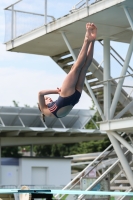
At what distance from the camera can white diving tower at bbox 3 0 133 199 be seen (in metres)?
18.4

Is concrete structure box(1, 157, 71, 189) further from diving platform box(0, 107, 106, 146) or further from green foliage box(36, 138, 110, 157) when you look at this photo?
green foliage box(36, 138, 110, 157)

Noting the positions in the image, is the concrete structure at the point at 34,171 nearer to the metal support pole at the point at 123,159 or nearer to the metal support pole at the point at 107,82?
the metal support pole at the point at 123,159

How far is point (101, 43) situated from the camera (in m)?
22.0

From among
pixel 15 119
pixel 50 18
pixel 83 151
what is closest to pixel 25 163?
pixel 15 119

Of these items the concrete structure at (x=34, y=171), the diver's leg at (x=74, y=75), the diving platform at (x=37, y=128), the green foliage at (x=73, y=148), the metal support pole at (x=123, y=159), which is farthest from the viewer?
the green foliage at (x=73, y=148)

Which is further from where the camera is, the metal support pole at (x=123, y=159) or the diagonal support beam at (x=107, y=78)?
the diagonal support beam at (x=107, y=78)

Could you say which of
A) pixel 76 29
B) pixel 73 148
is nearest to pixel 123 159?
pixel 76 29

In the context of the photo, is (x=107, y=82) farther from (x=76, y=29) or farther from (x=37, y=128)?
(x=37, y=128)

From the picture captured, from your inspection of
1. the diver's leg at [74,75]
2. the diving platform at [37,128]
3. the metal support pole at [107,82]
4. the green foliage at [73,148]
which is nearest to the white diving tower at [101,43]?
the metal support pole at [107,82]

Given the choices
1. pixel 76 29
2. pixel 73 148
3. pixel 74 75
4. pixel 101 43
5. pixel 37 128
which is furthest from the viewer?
pixel 73 148

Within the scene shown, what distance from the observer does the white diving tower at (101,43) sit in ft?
60.3

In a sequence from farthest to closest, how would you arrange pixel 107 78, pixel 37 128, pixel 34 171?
pixel 34 171
pixel 37 128
pixel 107 78

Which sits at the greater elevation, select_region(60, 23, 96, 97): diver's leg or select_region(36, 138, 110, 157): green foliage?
select_region(36, 138, 110, 157): green foliage

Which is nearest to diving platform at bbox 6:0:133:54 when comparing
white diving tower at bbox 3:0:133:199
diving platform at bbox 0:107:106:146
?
white diving tower at bbox 3:0:133:199
